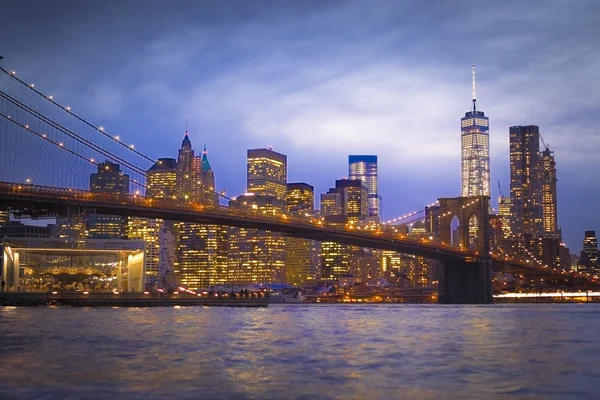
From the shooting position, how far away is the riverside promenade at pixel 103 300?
227 feet

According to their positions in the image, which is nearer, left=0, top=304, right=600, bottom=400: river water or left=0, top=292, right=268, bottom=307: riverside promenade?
left=0, top=304, right=600, bottom=400: river water

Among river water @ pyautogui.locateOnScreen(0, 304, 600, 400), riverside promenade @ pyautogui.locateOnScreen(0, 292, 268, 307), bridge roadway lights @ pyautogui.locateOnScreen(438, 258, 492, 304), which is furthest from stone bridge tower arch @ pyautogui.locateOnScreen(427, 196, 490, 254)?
river water @ pyautogui.locateOnScreen(0, 304, 600, 400)

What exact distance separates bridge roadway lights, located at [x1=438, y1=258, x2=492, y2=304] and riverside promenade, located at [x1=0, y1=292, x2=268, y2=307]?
36514 mm

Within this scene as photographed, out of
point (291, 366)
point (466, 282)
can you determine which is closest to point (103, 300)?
point (466, 282)

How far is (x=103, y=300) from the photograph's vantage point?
234 feet

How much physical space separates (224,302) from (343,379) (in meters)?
62.0

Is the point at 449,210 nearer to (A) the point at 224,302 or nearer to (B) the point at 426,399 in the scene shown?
(A) the point at 224,302

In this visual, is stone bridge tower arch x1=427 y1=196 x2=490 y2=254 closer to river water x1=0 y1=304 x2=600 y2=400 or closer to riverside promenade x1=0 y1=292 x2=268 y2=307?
riverside promenade x1=0 y1=292 x2=268 y2=307

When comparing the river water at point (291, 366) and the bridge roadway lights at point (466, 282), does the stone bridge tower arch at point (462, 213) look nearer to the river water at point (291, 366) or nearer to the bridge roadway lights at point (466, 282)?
the bridge roadway lights at point (466, 282)

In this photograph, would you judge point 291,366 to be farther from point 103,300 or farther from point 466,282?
point 466,282

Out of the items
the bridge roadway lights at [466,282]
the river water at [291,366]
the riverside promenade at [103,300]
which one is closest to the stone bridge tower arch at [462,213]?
the bridge roadway lights at [466,282]

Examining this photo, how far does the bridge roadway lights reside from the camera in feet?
341

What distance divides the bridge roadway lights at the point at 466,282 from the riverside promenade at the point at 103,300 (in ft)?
120

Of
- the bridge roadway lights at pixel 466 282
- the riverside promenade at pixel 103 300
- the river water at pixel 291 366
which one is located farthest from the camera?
the bridge roadway lights at pixel 466 282
